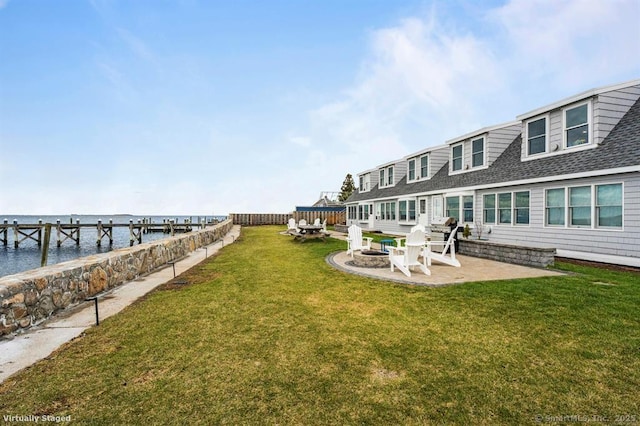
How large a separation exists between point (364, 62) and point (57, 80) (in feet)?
52.4

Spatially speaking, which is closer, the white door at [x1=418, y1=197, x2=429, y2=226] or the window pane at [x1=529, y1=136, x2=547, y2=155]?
the window pane at [x1=529, y1=136, x2=547, y2=155]

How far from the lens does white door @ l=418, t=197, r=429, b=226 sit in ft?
56.6

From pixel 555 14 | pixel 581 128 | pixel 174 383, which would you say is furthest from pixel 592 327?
pixel 555 14

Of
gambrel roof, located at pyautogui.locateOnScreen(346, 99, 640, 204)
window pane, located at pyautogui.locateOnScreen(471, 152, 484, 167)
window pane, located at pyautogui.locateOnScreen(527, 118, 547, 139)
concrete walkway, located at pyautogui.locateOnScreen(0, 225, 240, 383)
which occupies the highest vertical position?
window pane, located at pyautogui.locateOnScreen(527, 118, 547, 139)

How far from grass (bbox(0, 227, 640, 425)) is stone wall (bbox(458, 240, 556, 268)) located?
2.69 m

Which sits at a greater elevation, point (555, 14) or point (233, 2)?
point (233, 2)

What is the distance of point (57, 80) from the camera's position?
14.1 metres

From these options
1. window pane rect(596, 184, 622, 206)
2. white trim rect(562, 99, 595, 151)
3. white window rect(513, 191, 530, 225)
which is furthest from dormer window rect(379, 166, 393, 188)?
window pane rect(596, 184, 622, 206)

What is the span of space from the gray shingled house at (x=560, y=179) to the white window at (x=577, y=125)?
0.10ft

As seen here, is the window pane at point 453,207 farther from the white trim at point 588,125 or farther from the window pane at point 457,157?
the white trim at point 588,125

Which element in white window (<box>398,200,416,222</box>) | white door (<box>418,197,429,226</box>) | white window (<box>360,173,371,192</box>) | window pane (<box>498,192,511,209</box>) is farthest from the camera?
white window (<box>360,173,371,192</box>)

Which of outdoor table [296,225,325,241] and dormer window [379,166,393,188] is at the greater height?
dormer window [379,166,393,188]

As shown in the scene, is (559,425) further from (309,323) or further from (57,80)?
(57,80)

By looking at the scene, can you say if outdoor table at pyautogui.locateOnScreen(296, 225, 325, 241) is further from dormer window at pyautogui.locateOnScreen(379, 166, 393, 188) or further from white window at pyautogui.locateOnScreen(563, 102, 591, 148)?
white window at pyautogui.locateOnScreen(563, 102, 591, 148)
